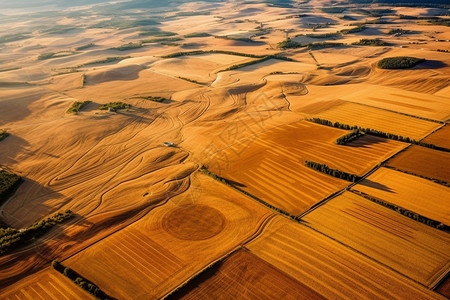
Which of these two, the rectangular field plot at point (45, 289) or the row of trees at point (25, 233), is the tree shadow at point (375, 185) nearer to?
the rectangular field plot at point (45, 289)

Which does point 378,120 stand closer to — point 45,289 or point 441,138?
point 441,138

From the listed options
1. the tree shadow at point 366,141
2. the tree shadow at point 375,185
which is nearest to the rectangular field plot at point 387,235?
the tree shadow at point 375,185

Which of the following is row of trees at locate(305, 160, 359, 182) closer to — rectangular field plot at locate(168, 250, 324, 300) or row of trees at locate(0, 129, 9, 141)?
rectangular field plot at locate(168, 250, 324, 300)

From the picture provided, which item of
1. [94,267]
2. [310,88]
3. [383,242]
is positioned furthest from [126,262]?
[310,88]

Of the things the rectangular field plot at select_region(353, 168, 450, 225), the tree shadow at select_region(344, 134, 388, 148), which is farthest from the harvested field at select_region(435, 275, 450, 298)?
the tree shadow at select_region(344, 134, 388, 148)

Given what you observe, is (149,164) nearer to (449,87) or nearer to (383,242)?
(383,242)

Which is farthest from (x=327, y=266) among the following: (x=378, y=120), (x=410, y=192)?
(x=378, y=120)

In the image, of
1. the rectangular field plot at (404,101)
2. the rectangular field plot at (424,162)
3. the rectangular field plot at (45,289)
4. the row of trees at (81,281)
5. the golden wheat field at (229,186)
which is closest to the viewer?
the row of trees at (81,281)
